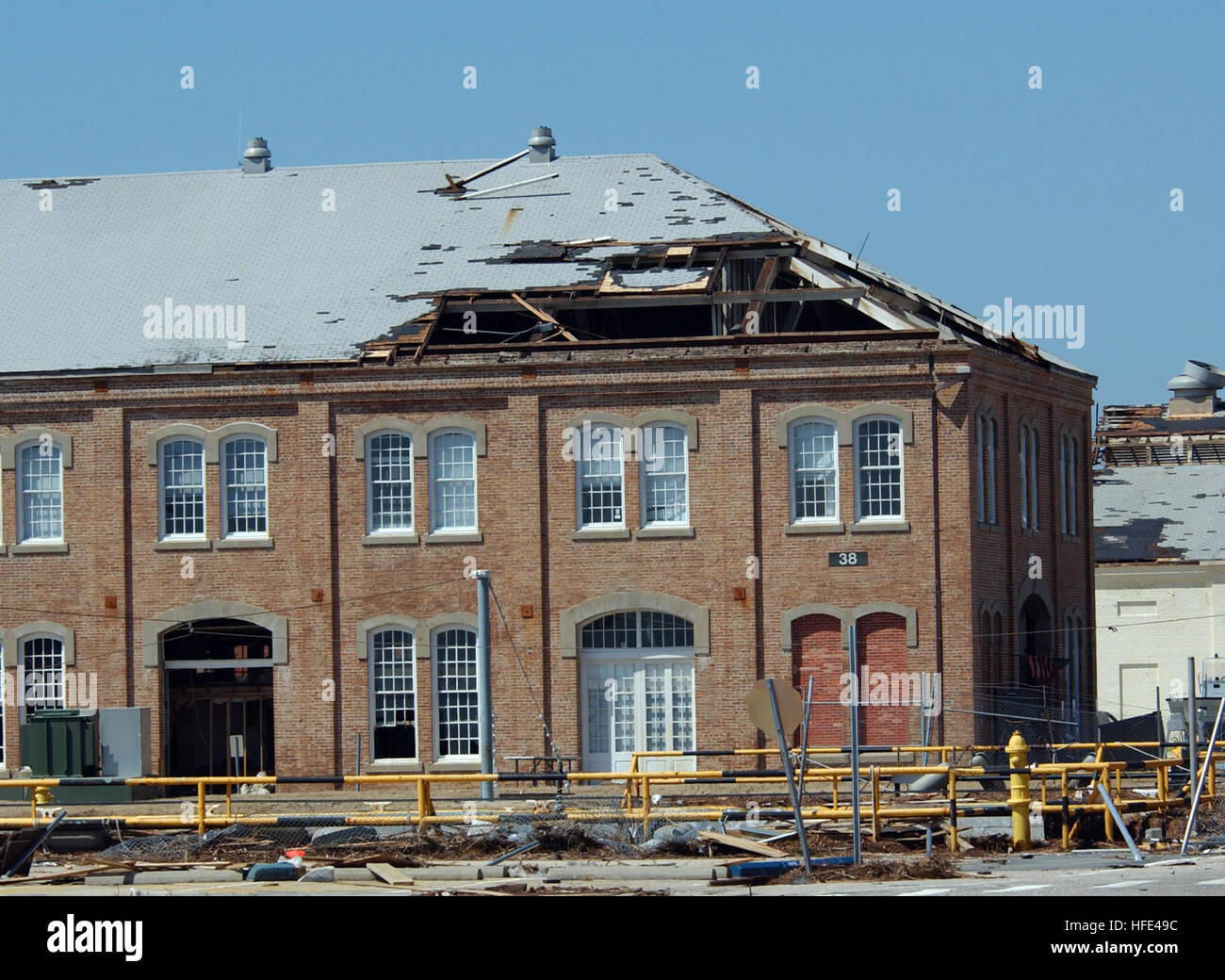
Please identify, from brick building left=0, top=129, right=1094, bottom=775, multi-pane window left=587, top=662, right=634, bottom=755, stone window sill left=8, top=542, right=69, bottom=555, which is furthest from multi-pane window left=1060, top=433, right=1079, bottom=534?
stone window sill left=8, top=542, right=69, bottom=555

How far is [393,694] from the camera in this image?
37.3 meters

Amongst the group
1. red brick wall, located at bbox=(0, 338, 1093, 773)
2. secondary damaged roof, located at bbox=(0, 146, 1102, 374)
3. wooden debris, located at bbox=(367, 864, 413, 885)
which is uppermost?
secondary damaged roof, located at bbox=(0, 146, 1102, 374)

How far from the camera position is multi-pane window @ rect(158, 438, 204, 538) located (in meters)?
38.1

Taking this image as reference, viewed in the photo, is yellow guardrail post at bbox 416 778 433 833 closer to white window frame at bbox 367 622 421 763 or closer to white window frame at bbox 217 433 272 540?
white window frame at bbox 367 622 421 763

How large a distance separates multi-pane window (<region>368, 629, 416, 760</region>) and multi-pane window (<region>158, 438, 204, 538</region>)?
419 centimetres

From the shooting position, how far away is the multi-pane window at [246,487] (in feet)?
124

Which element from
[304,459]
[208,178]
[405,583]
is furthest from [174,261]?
[405,583]

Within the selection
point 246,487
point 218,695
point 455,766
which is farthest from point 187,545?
point 455,766

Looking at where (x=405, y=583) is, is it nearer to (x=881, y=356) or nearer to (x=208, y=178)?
(x=881, y=356)

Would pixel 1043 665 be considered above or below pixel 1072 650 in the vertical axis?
below

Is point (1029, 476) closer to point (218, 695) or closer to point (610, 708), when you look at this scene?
point (610, 708)

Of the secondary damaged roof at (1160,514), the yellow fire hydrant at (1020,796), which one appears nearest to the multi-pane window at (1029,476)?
the secondary damaged roof at (1160,514)

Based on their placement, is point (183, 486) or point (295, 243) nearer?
point (183, 486)

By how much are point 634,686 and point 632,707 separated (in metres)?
0.38
